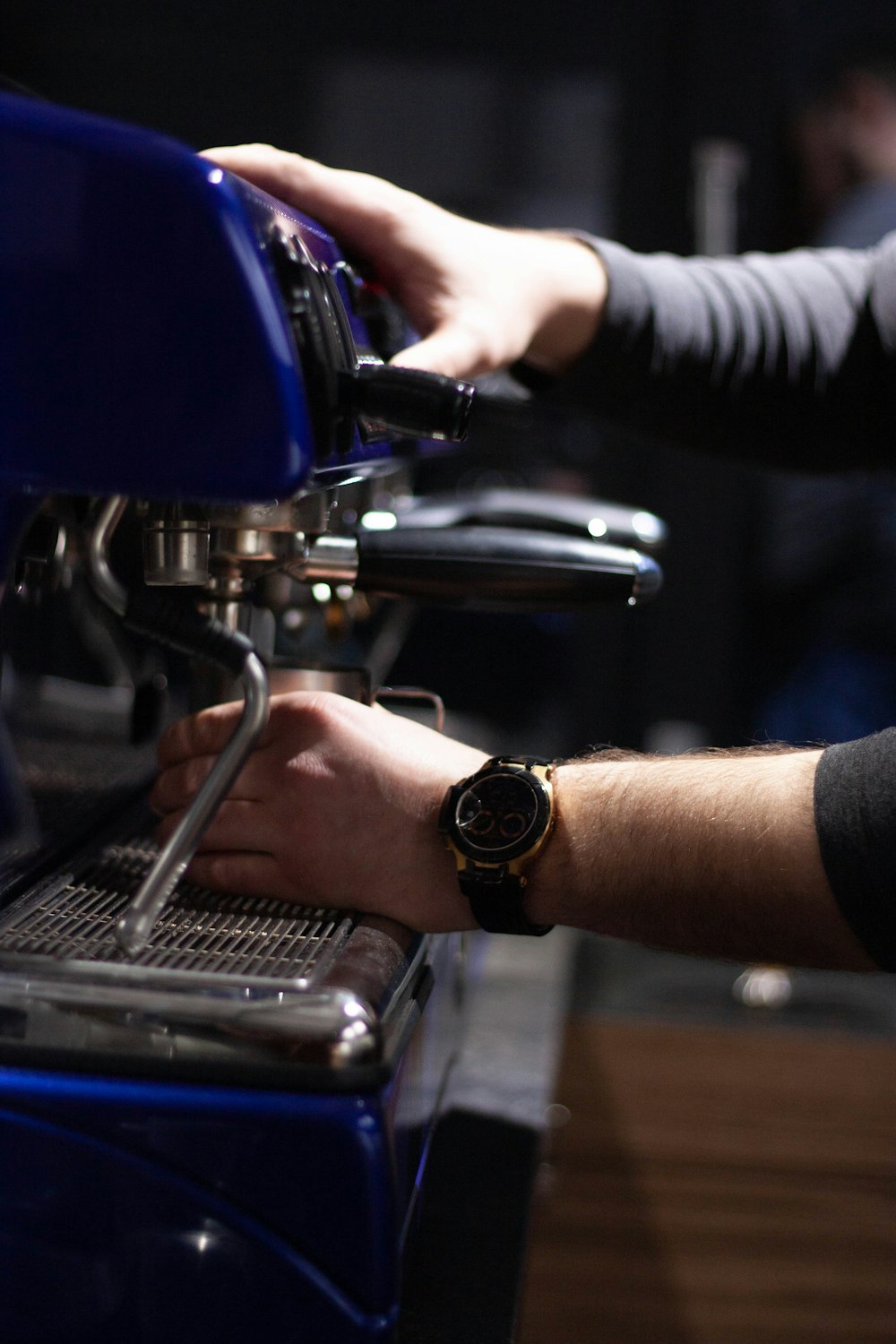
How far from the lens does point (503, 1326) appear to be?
42cm

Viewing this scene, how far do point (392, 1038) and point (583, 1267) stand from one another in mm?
535

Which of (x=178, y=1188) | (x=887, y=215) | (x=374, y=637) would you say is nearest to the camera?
(x=178, y=1188)

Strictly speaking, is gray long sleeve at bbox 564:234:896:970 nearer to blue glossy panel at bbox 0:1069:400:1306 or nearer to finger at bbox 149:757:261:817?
finger at bbox 149:757:261:817

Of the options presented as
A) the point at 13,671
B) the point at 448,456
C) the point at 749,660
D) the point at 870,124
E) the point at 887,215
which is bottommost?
the point at 749,660

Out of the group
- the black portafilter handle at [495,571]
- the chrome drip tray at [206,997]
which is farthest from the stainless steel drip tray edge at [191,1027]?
the black portafilter handle at [495,571]

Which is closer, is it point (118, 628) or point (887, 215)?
point (118, 628)

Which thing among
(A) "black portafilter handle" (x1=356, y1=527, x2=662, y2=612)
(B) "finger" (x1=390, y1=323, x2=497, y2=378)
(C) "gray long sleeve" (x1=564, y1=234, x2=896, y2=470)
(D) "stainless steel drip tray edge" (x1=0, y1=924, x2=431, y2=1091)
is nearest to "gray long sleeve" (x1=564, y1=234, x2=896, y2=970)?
(C) "gray long sleeve" (x1=564, y1=234, x2=896, y2=470)

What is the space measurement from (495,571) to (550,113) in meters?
1.75

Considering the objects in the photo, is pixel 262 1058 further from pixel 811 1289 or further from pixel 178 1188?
pixel 811 1289

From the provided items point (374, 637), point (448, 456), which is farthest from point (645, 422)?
point (448, 456)

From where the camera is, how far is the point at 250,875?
0.46m

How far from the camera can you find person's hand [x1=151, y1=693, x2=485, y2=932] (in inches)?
18.1

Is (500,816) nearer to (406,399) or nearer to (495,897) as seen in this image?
(495,897)

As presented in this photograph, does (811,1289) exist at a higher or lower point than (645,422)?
lower
